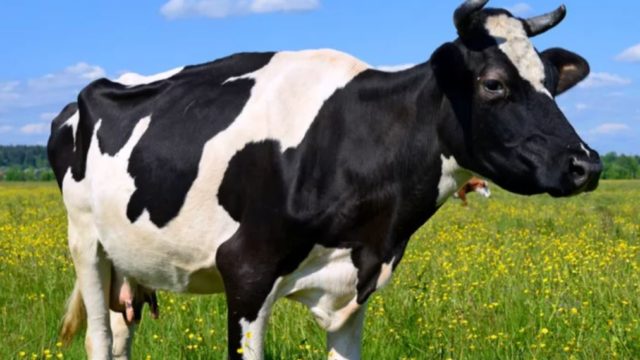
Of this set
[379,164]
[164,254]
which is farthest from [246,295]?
[379,164]

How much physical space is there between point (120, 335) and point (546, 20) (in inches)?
143

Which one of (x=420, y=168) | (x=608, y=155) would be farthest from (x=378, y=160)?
(x=608, y=155)

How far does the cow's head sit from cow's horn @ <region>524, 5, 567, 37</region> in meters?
0.07

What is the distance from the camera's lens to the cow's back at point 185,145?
5000 millimetres

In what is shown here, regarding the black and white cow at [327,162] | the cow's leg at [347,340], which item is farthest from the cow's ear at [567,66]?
the cow's leg at [347,340]

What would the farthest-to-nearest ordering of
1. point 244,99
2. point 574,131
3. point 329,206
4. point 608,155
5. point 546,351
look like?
point 608,155 < point 546,351 < point 244,99 < point 329,206 < point 574,131

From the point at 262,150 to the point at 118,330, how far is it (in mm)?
2409

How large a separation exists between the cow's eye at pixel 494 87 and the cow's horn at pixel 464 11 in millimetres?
311

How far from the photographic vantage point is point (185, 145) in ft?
17.3

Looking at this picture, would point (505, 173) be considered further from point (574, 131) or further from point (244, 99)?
point (244, 99)

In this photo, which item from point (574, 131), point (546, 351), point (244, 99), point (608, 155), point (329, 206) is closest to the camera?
point (574, 131)

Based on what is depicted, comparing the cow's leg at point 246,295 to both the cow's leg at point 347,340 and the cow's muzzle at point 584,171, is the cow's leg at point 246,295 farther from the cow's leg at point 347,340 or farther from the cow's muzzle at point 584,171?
the cow's muzzle at point 584,171

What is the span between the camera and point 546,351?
6.32 m

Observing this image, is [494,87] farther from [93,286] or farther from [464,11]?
[93,286]
